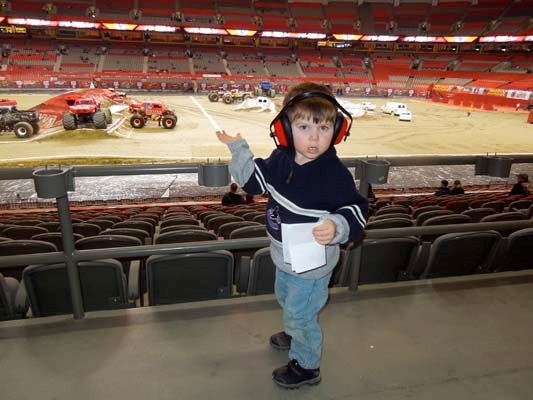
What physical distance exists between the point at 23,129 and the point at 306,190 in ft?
59.3

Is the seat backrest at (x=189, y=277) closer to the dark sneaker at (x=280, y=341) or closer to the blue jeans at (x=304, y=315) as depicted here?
the dark sneaker at (x=280, y=341)

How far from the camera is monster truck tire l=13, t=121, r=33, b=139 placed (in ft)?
53.4

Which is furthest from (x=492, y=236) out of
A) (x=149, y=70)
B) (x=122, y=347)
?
(x=149, y=70)

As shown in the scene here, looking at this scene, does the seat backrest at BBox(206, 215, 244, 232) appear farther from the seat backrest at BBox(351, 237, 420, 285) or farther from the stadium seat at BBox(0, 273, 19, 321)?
the stadium seat at BBox(0, 273, 19, 321)

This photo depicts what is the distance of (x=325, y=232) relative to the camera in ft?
5.93

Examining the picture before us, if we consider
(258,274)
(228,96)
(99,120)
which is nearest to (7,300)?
(258,274)

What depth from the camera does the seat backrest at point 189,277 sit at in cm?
289

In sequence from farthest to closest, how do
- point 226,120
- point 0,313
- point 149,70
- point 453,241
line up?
1. point 149,70
2. point 226,120
3. point 453,241
4. point 0,313

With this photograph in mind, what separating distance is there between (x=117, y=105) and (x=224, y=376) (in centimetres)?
2320

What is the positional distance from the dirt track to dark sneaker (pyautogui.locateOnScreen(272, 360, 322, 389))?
42.2ft

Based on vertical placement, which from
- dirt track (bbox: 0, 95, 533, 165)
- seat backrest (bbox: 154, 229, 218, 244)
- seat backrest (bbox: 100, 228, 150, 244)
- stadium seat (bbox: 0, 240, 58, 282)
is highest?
seat backrest (bbox: 154, 229, 218, 244)

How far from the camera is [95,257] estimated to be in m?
2.57

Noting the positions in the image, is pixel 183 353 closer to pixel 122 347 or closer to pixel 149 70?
pixel 122 347

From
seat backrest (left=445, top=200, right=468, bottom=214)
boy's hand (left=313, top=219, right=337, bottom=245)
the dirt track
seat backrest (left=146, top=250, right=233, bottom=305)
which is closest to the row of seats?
seat backrest (left=146, top=250, right=233, bottom=305)
